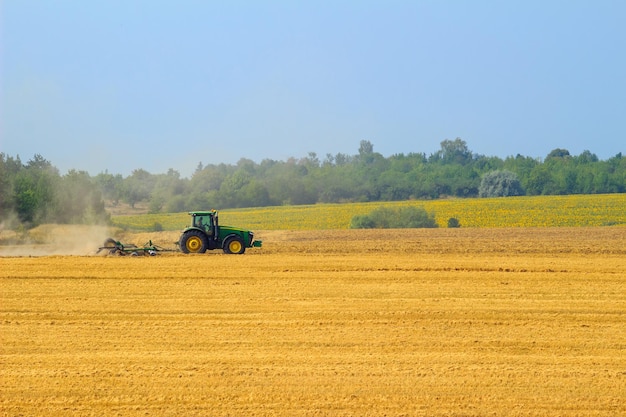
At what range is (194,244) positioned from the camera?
25062 mm

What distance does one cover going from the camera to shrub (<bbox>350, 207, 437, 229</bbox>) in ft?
150

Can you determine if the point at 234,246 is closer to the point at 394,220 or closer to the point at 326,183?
the point at 394,220

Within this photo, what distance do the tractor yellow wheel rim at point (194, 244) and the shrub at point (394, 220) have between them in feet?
70.2

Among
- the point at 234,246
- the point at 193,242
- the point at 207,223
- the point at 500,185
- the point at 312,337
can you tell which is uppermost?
the point at 500,185

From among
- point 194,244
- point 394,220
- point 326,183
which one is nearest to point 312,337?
point 194,244

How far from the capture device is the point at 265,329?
1424 cm

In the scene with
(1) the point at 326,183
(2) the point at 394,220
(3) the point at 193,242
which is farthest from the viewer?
(1) the point at 326,183

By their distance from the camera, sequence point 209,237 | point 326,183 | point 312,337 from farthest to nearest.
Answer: point 326,183
point 209,237
point 312,337

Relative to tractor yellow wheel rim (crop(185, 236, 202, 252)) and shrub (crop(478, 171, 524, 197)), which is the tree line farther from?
tractor yellow wheel rim (crop(185, 236, 202, 252))

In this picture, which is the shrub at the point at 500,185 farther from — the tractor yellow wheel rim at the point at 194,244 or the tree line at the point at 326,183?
the tractor yellow wheel rim at the point at 194,244

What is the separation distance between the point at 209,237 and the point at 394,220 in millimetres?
21934

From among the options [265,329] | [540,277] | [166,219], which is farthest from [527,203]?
[265,329]

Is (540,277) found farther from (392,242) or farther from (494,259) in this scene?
(392,242)

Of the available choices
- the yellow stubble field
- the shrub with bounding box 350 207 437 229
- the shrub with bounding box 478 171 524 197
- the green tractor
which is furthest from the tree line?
the yellow stubble field
